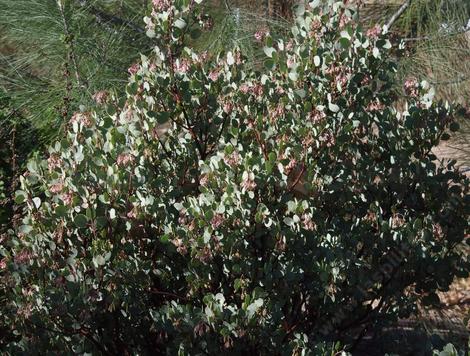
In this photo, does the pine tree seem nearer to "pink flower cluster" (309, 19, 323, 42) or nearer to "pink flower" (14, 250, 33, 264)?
"pink flower cluster" (309, 19, 323, 42)

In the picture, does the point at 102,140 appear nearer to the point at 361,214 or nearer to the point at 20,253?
the point at 20,253

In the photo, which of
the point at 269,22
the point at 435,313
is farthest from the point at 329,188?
the point at 269,22

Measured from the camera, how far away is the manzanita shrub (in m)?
2.14

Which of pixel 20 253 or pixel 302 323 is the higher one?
pixel 20 253

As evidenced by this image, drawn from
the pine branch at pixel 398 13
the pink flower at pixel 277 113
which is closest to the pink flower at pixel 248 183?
the pink flower at pixel 277 113

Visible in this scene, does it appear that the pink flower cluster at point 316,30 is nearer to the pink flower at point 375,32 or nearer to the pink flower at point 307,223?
the pink flower at point 375,32

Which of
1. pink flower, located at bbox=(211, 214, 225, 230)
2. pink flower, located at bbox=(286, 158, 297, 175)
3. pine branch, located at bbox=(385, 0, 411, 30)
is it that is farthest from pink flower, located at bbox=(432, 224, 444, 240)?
pine branch, located at bbox=(385, 0, 411, 30)

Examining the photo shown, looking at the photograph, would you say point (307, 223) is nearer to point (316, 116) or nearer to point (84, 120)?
point (316, 116)

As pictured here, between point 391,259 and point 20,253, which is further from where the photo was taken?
point 391,259

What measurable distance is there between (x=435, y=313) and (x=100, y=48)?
8.79 ft

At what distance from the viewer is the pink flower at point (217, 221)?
212 cm

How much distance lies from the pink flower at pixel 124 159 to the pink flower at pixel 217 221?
0.31 m

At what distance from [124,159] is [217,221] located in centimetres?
34

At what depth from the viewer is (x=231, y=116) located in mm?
2705
